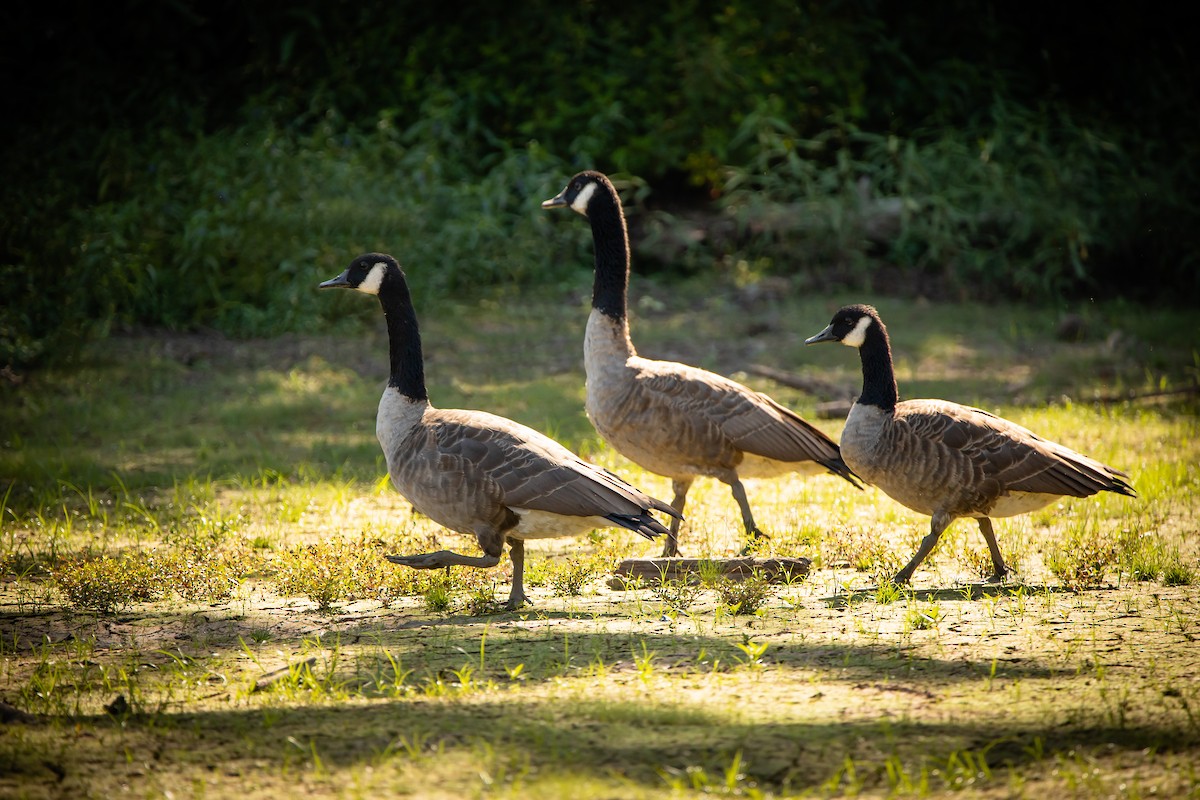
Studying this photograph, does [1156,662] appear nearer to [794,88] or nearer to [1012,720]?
[1012,720]

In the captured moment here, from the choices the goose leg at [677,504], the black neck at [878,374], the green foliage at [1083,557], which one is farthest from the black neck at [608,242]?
the green foliage at [1083,557]

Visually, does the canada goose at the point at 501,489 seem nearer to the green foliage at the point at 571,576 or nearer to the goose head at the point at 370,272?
the green foliage at the point at 571,576

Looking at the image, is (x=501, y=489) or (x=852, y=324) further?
(x=852, y=324)

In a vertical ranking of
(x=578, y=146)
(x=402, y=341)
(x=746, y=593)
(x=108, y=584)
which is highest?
(x=578, y=146)

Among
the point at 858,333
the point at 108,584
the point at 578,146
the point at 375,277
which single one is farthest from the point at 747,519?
the point at 578,146

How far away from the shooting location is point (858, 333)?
660 centimetres

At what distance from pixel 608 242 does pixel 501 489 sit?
2460 millimetres

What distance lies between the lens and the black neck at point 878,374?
6.39 meters

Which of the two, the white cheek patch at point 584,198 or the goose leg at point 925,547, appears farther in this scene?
the white cheek patch at point 584,198

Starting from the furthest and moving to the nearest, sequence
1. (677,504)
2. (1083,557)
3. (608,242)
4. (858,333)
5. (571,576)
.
→ (608,242) → (677,504) → (858,333) → (1083,557) → (571,576)

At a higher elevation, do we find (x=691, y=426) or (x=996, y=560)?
(x=691, y=426)

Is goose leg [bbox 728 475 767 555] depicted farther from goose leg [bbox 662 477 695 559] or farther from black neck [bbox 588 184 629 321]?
black neck [bbox 588 184 629 321]

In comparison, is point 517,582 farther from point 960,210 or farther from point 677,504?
point 960,210

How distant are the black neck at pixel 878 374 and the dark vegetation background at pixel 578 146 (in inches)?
278
